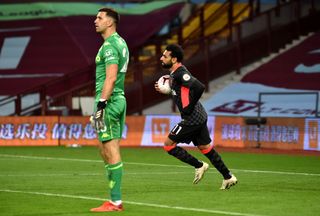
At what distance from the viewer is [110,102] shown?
11758 millimetres

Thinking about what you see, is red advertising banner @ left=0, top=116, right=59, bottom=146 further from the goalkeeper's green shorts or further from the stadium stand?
the goalkeeper's green shorts

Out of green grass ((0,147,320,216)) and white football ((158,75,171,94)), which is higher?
white football ((158,75,171,94))

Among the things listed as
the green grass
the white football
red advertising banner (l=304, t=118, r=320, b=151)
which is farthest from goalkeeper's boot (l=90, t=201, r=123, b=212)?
red advertising banner (l=304, t=118, r=320, b=151)

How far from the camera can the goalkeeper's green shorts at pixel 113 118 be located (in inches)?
459

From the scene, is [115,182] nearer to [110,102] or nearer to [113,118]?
[113,118]

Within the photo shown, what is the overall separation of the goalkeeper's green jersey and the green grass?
1595 millimetres

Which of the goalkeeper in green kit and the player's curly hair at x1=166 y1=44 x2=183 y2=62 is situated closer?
the goalkeeper in green kit

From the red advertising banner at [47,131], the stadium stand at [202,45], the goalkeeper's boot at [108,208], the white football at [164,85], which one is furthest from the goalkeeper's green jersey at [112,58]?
the stadium stand at [202,45]

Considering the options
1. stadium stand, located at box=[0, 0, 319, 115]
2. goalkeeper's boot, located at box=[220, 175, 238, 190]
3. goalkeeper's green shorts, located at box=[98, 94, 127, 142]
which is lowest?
goalkeeper's boot, located at box=[220, 175, 238, 190]

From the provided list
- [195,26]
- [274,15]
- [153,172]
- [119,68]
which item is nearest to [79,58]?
[195,26]

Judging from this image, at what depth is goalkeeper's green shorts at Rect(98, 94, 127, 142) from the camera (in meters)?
11.7

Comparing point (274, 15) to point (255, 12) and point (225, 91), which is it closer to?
point (255, 12)

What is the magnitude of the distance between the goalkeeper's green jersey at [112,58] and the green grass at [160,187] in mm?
1595

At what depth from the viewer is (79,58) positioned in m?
38.1
